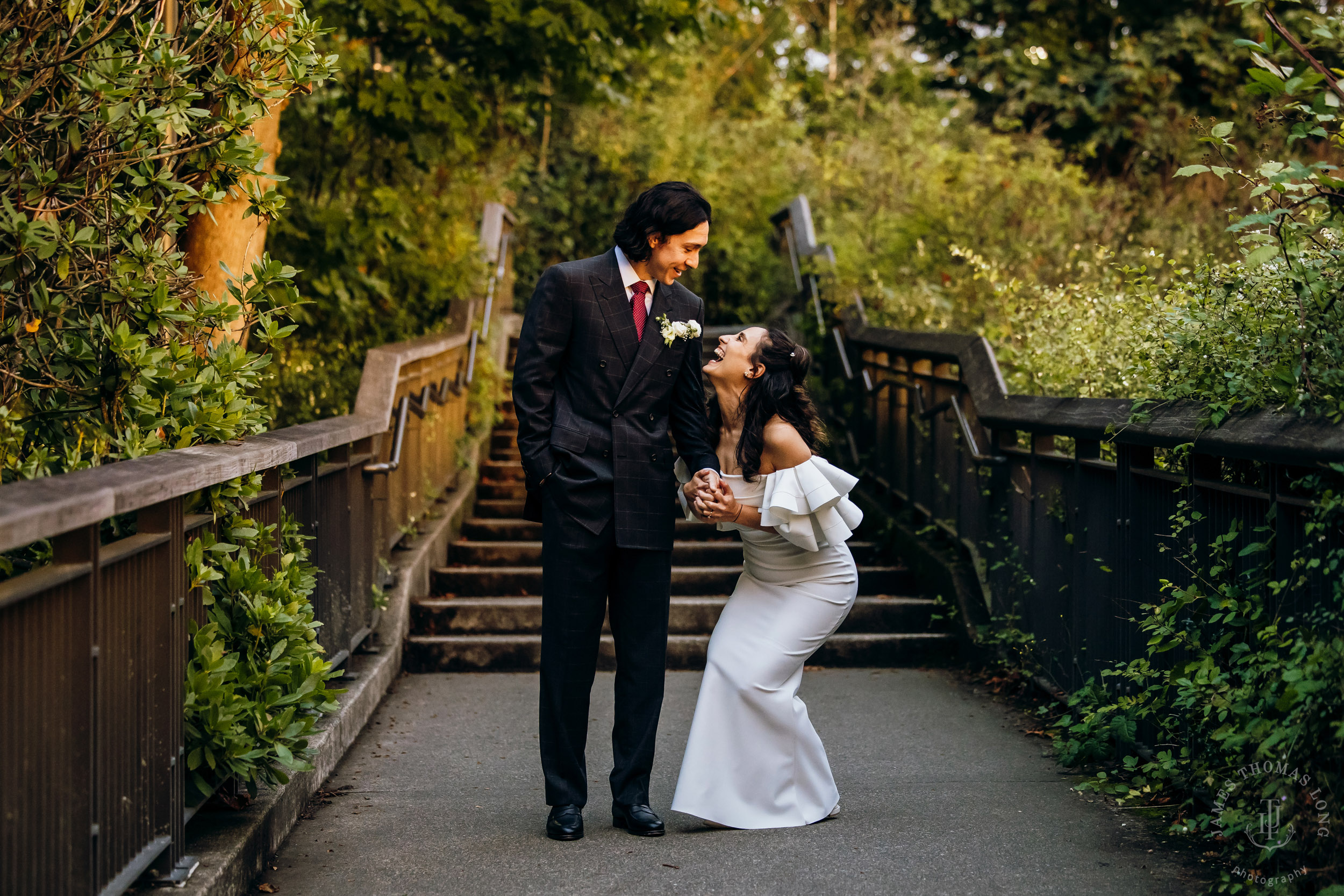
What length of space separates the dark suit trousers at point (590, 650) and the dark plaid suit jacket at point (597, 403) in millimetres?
85

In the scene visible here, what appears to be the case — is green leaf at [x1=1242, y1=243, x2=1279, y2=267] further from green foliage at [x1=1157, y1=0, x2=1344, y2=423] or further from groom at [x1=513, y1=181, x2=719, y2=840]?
groom at [x1=513, y1=181, x2=719, y2=840]

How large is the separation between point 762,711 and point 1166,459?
1.79m

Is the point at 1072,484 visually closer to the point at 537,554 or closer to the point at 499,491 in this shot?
the point at 537,554

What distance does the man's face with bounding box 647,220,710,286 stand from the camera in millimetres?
4141

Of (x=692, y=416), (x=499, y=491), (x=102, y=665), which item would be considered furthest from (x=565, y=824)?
(x=499, y=491)

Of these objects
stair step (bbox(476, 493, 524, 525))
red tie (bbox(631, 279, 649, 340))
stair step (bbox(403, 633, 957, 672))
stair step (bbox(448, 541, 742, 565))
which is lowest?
stair step (bbox(403, 633, 957, 672))

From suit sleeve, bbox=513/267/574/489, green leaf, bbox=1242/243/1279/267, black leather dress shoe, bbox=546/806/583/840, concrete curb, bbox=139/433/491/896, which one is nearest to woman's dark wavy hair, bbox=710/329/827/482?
suit sleeve, bbox=513/267/574/489

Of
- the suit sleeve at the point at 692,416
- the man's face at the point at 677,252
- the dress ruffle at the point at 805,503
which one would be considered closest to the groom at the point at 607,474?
the man's face at the point at 677,252

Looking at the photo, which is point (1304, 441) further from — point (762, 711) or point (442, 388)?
point (442, 388)

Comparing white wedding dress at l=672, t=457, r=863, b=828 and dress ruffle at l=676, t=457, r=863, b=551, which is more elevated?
dress ruffle at l=676, t=457, r=863, b=551

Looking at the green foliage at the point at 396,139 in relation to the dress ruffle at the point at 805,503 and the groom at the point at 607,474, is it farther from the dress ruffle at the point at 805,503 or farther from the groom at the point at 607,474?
the dress ruffle at the point at 805,503

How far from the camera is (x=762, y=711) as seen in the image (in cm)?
420

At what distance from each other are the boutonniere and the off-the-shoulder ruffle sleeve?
0.58 meters

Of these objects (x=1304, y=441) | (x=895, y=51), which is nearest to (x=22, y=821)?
(x=1304, y=441)
